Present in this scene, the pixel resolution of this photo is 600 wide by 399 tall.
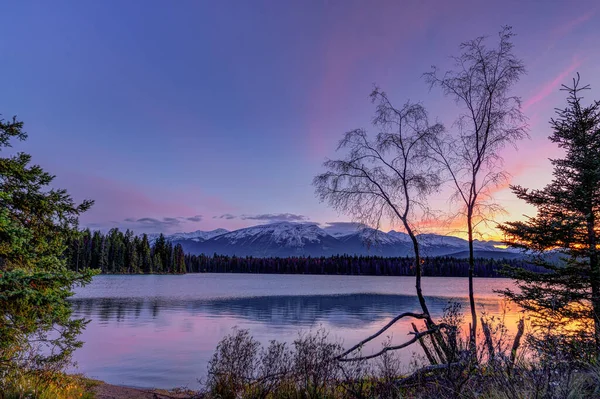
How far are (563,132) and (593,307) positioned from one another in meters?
6.95

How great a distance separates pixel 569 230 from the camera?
14.0 metres

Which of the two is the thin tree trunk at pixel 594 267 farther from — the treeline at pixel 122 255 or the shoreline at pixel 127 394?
the treeline at pixel 122 255

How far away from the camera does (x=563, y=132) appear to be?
15141 mm

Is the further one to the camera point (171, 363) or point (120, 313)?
point (120, 313)

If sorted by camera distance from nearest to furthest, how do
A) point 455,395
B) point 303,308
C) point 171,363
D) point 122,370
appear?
1. point 455,395
2. point 122,370
3. point 171,363
4. point 303,308

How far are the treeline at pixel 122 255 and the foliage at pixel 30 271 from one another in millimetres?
125650

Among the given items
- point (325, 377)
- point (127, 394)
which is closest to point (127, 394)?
point (127, 394)

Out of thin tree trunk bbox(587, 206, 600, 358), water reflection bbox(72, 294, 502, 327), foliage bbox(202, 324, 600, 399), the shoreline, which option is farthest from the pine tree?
water reflection bbox(72, 294, 502, 327)

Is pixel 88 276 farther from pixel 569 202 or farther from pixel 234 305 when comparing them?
pixel 234 305

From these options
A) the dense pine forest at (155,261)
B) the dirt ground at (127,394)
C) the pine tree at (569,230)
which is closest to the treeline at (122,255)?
the dense pine forest at (155,261)

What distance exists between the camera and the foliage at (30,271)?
7.30 meters

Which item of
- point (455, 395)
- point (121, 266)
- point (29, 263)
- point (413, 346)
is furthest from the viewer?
point (121, 266)

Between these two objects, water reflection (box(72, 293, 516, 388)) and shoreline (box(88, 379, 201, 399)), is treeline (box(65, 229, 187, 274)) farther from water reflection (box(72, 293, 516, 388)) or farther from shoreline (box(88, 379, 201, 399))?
shoreline (box(88, 379, 201, 399))

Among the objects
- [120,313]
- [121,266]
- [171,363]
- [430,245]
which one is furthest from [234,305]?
[121,266]
